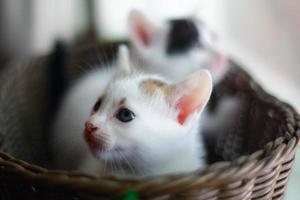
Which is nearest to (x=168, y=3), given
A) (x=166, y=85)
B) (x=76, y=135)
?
(x=76, y=135)

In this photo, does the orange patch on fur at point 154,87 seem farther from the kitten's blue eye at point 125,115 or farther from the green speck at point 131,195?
the green speck at point 131,195

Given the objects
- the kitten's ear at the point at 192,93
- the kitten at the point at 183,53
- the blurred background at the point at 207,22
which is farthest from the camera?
the blurred background at the point at 207,22

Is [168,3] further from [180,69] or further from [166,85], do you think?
[166,85]

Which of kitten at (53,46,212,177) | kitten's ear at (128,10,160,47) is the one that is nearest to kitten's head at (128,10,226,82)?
kitten's ear at (128,10,160,47)

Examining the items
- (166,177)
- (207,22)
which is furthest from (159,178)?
(207,22)

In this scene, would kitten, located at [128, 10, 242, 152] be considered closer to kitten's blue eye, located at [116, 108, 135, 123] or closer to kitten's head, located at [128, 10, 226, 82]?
kitten's head, located at [128, 10, 226, 82]

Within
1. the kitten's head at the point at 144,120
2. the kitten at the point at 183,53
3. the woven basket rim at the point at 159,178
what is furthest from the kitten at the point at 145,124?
the kitten at the point at 183,53
